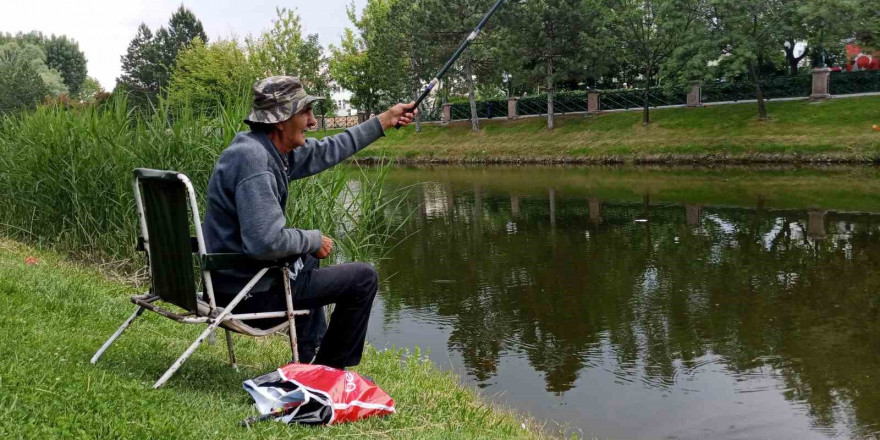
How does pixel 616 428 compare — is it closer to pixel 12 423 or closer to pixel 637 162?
pixel 12 423

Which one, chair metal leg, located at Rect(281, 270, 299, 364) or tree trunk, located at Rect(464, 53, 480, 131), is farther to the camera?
tree trunk, located at Rect(464, 53, 480, 131)

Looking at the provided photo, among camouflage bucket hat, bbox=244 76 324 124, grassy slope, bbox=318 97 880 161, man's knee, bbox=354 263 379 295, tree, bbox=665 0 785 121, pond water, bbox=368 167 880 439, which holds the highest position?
tree, bbox=665 0 785 121

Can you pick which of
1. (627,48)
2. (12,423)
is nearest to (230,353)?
(12,423)

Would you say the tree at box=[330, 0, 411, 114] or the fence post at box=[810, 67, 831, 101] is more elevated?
the tree at box=[330, 0, 411, 114]

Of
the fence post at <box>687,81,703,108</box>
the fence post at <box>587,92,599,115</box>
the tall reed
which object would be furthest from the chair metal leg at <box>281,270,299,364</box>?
the fence post at <box>587,92,599,115</box>

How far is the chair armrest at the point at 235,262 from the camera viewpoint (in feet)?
11.0

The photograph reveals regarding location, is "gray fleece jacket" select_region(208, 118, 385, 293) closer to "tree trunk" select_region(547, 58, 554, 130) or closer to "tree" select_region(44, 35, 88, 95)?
"tree trunk" select_region(547, 58, 554, 130)

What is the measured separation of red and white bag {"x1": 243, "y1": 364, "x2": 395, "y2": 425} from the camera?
3240 millimetres

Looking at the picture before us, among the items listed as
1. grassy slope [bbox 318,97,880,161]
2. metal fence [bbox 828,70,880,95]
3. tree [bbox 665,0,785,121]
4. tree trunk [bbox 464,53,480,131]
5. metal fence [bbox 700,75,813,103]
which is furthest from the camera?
tree trunk [bbox 464,53,480,131]

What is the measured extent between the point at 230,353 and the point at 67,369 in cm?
90

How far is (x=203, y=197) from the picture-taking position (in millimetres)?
6629

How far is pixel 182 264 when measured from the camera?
11.3ft

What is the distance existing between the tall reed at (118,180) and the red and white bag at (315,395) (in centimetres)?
315

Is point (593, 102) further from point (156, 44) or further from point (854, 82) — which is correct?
point (156, 44)
